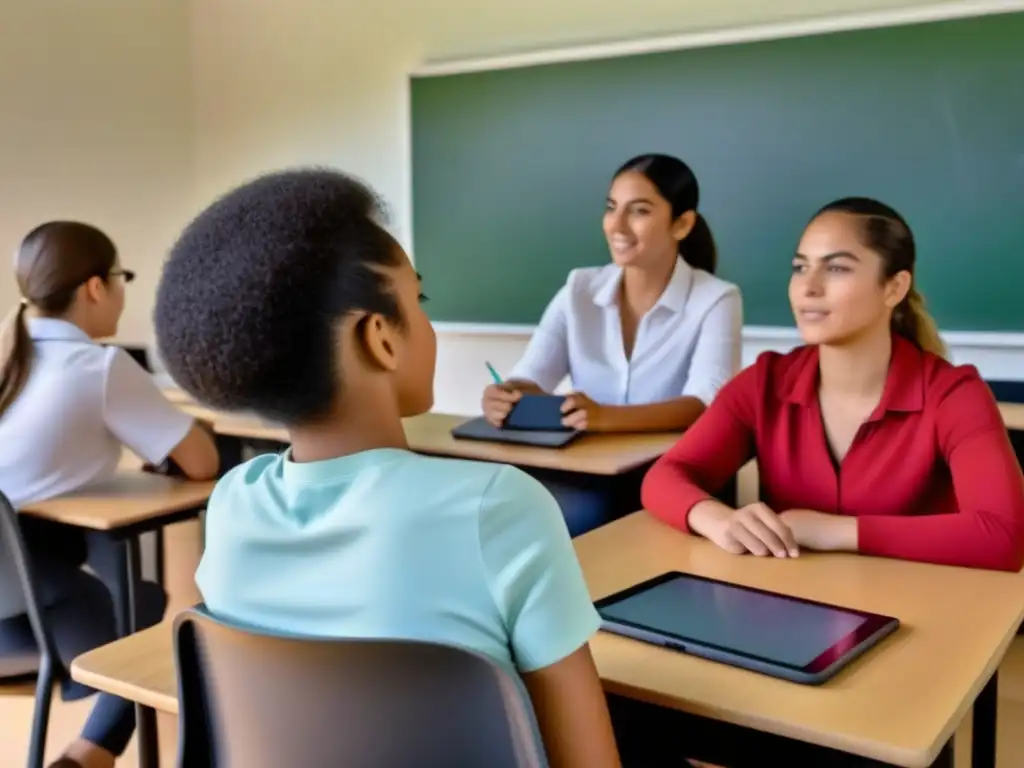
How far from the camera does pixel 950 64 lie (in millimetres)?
3092

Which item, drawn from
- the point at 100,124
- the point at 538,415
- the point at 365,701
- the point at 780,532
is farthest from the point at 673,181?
the point at 100,124

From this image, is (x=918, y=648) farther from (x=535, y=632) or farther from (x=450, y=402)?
(x=450, y=402)

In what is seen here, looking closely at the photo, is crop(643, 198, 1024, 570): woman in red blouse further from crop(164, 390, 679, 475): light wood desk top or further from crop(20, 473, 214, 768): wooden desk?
crop(20, 473, 214, 768): wooden desk

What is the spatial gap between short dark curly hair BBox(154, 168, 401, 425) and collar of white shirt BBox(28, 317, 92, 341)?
1324 mm

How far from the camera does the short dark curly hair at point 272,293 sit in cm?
85

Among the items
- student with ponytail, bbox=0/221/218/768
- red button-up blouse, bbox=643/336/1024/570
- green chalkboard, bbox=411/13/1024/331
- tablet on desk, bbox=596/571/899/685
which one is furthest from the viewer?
green chalkboard, bbox=411/13/1024/331

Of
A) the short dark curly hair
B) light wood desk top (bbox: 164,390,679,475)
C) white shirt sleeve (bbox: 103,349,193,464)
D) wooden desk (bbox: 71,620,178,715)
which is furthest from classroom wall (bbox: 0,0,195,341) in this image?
the short dark curly hair

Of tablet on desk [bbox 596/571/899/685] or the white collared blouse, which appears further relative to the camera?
the white collared blouse

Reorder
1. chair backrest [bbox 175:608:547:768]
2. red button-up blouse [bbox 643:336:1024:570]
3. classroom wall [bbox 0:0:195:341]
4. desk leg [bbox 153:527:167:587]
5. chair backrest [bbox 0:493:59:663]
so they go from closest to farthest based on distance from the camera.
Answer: chair backrest [bbox 175:608:547:768]
red button-up blouse [bbox 643:336:1024:570]
chair backrest [bbox 0:493:59:663]
desk leg [bbox 153:527:167:587]
classroom wall [bbox 0:0:195:341]

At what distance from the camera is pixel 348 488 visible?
88 centimetres

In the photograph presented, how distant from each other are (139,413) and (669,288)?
1329 mm

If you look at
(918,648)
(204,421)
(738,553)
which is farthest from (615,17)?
(918,648)

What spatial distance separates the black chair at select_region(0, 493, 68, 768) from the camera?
1.76 metres

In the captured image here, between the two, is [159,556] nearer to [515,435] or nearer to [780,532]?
[515,435]
